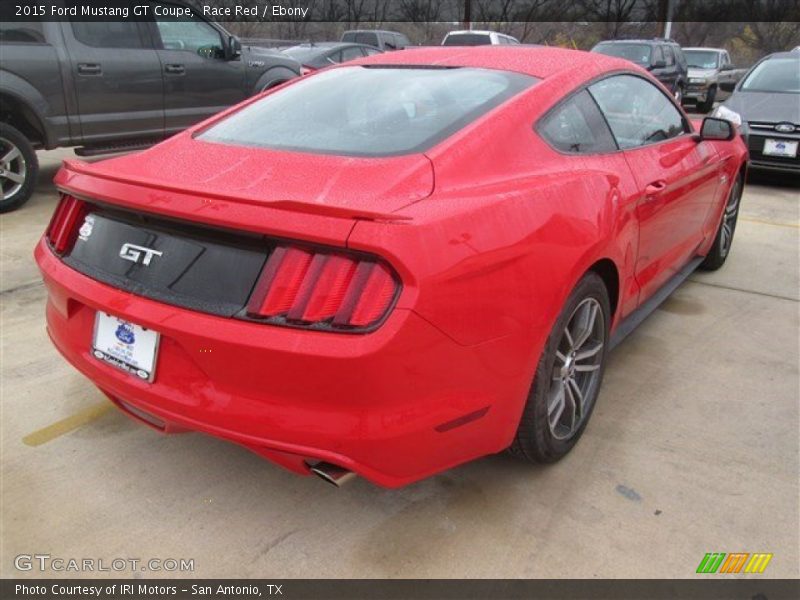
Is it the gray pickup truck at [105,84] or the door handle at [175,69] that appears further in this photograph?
the door handle at [175,69]

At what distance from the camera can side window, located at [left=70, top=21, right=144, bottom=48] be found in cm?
622

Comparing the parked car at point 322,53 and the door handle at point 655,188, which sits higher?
the parked car at point 322,53

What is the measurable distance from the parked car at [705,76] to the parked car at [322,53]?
852cm

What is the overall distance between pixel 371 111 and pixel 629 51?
45.4 ft

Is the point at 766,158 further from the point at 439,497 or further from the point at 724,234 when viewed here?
the point at 439,497

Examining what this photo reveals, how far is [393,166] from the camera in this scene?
2.02m

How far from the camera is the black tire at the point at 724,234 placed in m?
4.56

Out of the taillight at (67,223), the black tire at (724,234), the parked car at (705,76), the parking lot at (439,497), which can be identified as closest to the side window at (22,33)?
the parking lot at (439,497)

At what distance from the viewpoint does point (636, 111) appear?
3215 millimetres

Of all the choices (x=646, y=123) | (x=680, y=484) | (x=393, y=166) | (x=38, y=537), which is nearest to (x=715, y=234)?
(x=646, y=123)

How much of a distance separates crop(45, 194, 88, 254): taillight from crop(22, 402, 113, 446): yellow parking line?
80 cm

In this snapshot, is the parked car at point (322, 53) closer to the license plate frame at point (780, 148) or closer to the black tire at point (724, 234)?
the license plate frame at point (780, 148)
